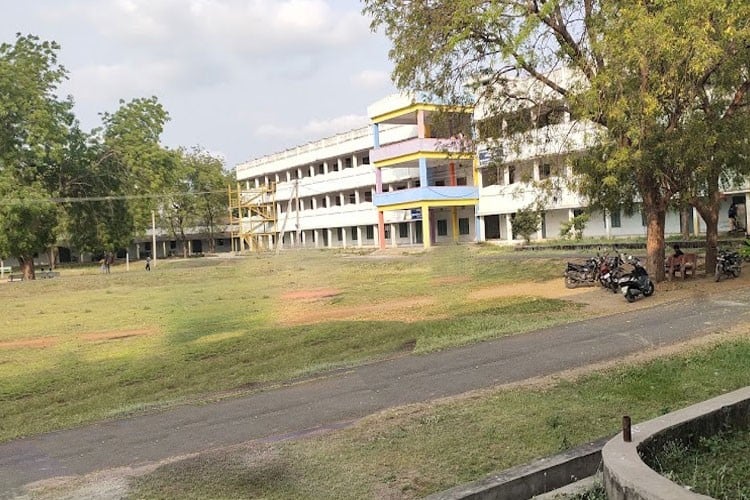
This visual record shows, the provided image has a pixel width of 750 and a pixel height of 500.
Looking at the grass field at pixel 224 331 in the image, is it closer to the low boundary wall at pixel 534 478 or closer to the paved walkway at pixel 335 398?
the paved walkway at pixel 335 398

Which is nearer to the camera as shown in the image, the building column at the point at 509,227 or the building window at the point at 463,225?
the building column at the point at 509,227

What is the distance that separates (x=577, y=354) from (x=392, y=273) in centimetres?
2021

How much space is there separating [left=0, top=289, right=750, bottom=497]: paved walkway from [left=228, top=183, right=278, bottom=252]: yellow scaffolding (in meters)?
57.6

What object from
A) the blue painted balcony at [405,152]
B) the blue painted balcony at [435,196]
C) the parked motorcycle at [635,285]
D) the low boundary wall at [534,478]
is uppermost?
the blue painted balcony at [405,152]

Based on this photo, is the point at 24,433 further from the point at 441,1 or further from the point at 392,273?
the point at 392,273

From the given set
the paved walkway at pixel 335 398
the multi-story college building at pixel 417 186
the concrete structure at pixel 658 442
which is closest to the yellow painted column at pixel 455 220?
the multi-story college building at pixel 417 186

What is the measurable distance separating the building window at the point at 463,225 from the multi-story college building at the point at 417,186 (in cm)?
10

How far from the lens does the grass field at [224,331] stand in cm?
1002

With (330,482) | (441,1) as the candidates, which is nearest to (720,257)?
(441,1)

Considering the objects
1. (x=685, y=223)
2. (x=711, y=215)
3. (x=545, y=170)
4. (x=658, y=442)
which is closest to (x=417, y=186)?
(x=685, y=223)

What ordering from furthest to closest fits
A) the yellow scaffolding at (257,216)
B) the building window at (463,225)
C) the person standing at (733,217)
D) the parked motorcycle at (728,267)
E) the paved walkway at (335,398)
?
the yellow scaffolding at (257,216) < the building window at (463,225) < the person standing at (733,217) < the parked motorcycle at (728,267) < the paved walkway at (335,398)

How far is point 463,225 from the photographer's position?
4750 centimetres

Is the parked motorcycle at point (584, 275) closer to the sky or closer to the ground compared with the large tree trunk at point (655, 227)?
closer to the ground

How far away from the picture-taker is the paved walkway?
256 inches
